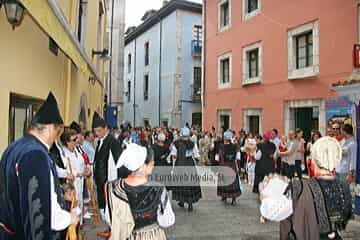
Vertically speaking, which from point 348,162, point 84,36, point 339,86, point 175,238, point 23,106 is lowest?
point 175,238

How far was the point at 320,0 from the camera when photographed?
11.0 m

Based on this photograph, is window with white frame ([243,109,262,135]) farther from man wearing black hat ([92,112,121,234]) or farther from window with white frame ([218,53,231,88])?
man wearing black hat ([92,112,121,234])

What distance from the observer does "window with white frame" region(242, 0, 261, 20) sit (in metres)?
14.4

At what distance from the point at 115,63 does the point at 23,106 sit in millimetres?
16926

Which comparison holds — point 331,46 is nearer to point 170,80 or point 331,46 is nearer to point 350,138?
point 350,138

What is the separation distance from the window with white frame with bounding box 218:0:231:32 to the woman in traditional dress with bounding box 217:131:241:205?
9652mm

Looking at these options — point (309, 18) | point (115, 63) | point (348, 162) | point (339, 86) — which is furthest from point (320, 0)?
point (115, 63)

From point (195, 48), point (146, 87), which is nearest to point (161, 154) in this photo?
point (195, 48)

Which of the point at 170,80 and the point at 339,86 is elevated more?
the point at 170,80

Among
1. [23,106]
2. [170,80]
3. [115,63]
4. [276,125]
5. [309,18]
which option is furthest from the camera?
[170,80]

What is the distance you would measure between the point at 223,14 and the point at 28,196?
16.3 meters

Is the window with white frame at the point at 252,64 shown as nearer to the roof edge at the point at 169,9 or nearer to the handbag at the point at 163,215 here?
the roof edge at the point at 169,9

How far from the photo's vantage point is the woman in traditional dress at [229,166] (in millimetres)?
7785

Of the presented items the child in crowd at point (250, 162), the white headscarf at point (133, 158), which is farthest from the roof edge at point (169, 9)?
the white headscarf at point (133, 158)
